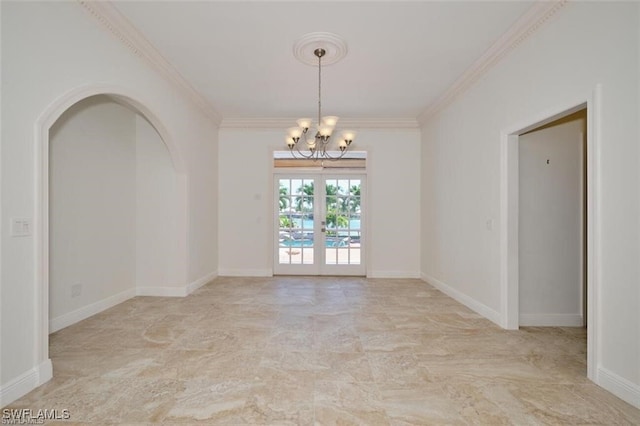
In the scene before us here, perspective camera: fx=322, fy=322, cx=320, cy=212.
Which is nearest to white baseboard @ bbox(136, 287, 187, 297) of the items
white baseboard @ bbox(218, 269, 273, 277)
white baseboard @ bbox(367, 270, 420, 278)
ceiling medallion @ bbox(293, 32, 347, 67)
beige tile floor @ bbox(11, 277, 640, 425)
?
beige tile floor @ bbox(11, 277, 640, 425)

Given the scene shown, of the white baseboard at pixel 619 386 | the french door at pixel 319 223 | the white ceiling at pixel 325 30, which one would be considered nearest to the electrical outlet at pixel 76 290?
the white ceiling at pixel 325 30

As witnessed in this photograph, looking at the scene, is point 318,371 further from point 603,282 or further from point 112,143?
point 112,143

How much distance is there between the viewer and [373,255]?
6.00 metres

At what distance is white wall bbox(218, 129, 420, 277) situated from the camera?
235 inches

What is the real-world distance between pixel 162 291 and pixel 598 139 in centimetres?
505

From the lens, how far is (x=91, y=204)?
3.81 meters

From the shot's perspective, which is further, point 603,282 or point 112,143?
point 112,143

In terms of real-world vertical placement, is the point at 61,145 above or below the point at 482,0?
below

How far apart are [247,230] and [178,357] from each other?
3459 millimetres

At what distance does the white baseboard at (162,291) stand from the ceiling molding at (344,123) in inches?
118

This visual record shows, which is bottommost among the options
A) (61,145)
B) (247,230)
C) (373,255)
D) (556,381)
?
(556,381)

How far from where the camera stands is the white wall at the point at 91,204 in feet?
11.0

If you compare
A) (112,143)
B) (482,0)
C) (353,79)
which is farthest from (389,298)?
(112,143)

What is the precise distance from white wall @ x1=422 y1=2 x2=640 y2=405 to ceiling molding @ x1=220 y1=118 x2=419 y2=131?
5.00 feet
